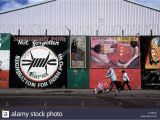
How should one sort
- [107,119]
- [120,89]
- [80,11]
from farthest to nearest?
[80,11]
[120,89]
[107,119]

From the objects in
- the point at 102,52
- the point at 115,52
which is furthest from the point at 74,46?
the point at 115,52

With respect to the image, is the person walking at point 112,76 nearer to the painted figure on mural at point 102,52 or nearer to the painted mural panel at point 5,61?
the painted figure on mural at point 102,52

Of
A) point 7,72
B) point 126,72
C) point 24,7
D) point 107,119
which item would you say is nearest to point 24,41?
point 7,72

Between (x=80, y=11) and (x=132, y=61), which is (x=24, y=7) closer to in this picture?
(x=80, y=11)

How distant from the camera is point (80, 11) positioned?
3944cm

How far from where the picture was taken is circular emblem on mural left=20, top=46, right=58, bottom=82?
89.3ft

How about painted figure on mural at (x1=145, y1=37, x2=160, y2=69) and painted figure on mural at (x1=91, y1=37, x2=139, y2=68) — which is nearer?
painted figure on mural at (x1=145, y1=37, x2=160, y2=69)

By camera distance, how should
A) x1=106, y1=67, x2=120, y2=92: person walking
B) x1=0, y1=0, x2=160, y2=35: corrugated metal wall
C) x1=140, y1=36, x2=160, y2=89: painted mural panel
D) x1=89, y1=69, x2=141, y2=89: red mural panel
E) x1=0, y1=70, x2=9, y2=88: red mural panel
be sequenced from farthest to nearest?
x1=0, y1=0, x2=160, y2=35: corrugated metal wall
x1=0, y1=70, x2=9, y2=88: red mural panel
x1=89, y1=69, x2=141, y2=89: red mural panel
x1=140, y1=36, x2=160, y2=89: painted mural panel
x1=106, y1=67, x2=120, y2=92: person walking

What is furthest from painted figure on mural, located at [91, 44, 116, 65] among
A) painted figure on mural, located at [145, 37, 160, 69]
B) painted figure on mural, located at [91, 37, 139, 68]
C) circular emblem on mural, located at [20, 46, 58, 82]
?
circular emblem on mural, located at [20, 46, 58, 82]

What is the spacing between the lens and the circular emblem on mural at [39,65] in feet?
89.3

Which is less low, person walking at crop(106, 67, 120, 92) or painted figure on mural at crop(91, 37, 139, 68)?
painted figure on mural at crop(91, 37, 139, 68)

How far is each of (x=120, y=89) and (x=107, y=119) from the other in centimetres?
1851

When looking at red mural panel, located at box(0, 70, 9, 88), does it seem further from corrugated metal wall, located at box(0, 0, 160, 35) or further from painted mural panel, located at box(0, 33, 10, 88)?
corrugated metal wall, located at box(0, 0, 160, 35)

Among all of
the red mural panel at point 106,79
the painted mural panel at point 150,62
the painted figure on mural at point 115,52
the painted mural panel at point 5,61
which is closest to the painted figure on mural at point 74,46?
the painted figure on mural at point 115,52
